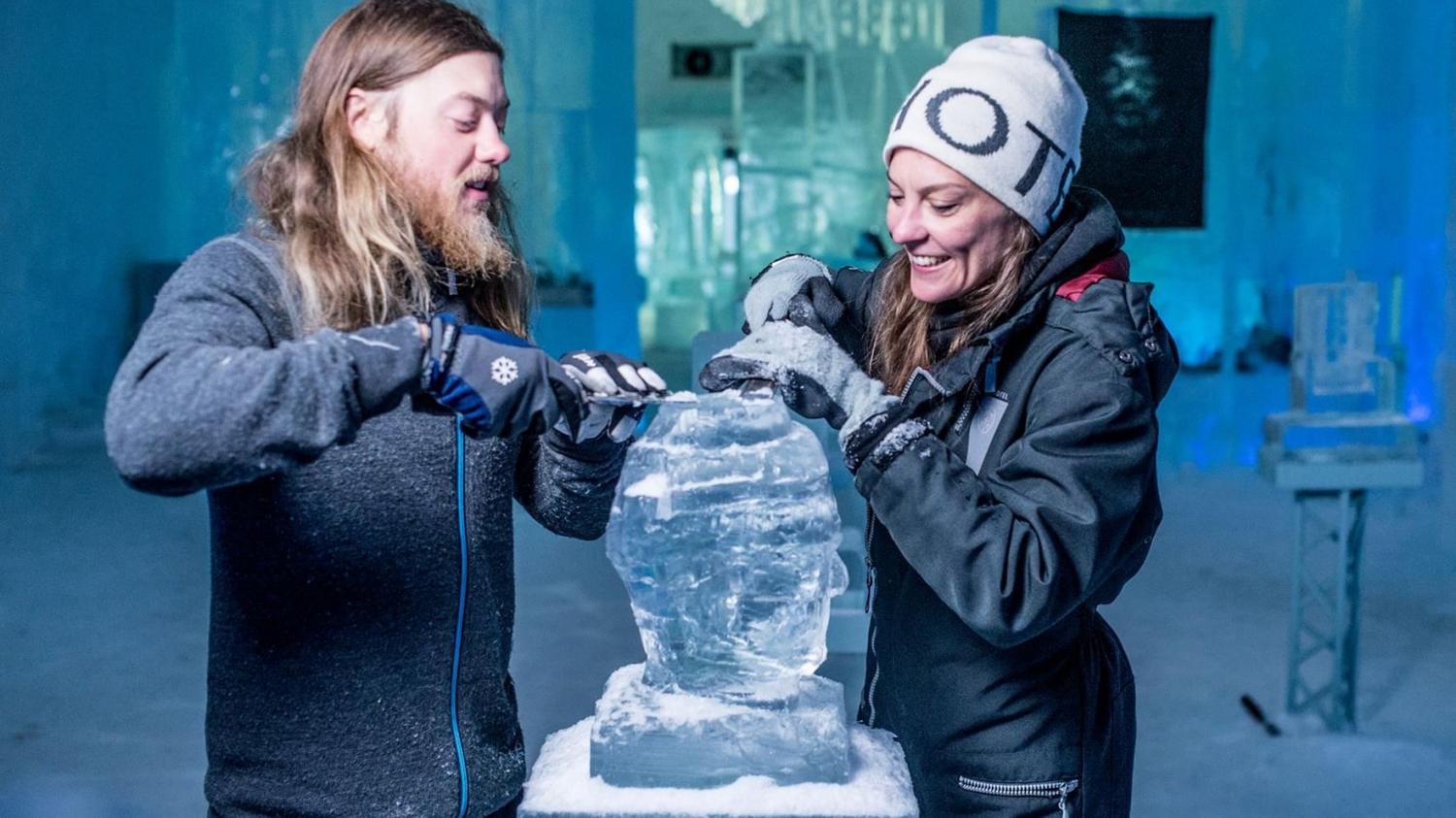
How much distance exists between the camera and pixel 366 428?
5.06 feet

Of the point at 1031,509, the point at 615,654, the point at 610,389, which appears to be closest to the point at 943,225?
the point at 1031,509

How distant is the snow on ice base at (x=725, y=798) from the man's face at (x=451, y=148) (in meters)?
0.67

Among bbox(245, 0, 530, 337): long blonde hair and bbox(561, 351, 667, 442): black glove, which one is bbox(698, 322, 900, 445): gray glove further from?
bbox(245, 0, 530, 337): long blonde hair

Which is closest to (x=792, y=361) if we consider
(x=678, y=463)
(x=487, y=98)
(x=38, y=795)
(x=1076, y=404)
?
(x=678, y=463)

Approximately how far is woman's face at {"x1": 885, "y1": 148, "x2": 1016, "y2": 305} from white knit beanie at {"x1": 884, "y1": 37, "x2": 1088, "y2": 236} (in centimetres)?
3

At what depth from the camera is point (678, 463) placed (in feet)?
5.39

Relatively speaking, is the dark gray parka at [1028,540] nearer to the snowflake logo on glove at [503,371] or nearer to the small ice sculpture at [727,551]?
the small ice sculpture at [727,551]

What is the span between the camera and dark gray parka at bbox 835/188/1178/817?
1636mm

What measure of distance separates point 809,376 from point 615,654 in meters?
3.95

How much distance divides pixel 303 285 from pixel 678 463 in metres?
0.50

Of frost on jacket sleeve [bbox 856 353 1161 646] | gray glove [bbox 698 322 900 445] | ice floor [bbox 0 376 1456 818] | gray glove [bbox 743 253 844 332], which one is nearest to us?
frost on jacket sleeve [bbox 856 353 1161 646]

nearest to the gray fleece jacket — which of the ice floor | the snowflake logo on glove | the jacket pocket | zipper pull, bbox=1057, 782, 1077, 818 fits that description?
the snowflake logo on glove

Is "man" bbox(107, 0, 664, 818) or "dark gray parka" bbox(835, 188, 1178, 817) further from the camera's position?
"dark gray parka" bbox(835, 188, 1178, 817)

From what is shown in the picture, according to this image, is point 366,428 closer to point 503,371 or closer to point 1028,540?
point 503,371
